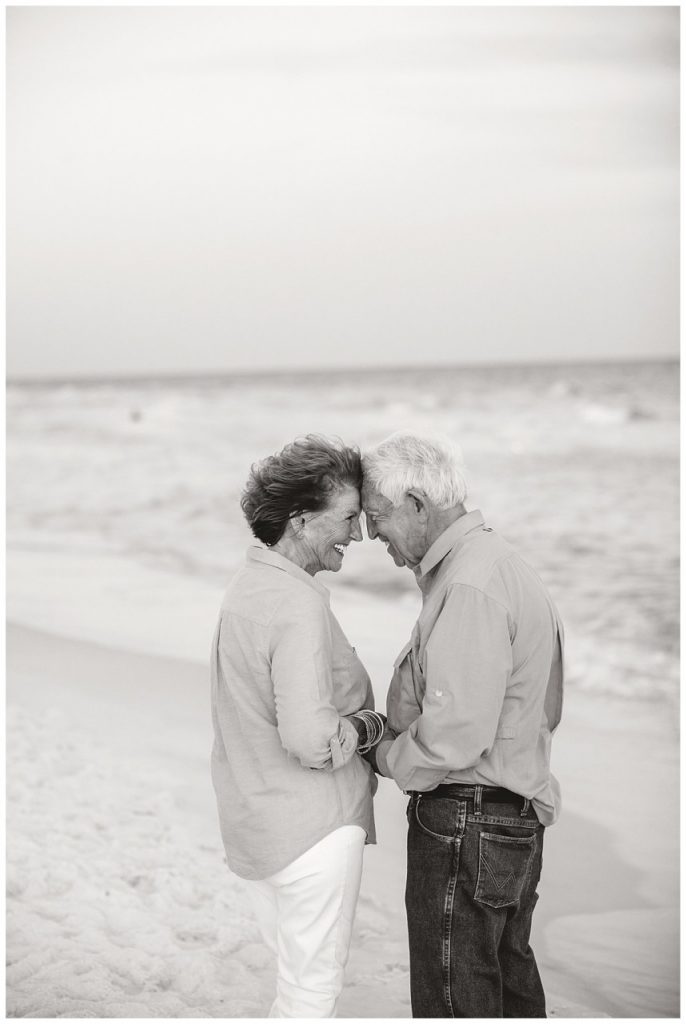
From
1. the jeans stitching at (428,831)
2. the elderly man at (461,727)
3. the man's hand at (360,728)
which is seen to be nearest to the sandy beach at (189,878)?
the elderly man at (461,727)

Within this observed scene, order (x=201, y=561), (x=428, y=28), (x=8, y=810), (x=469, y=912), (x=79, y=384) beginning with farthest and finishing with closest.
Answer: (x=79, y=384)
(x=201, y=561)
(x=428, y=28)
(x=8, y=810)
(x=469, y=912)

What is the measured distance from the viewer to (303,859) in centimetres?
202

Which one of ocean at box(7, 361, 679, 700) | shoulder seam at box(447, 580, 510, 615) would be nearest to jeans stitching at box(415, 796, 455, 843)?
shoulder seam at box(447, 580, 510, 615)

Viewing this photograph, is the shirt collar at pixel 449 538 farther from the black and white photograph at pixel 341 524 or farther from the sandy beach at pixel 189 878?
the sandy beach at pixel 189 878

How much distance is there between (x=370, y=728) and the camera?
2062 millimetres

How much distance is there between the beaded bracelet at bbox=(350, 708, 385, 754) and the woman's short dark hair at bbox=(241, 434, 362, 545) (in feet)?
1.35

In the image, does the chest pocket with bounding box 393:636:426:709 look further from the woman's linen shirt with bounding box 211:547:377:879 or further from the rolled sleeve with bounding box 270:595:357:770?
the rolled sleeve with bounding box 270:595:357:770

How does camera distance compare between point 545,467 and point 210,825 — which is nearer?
point 210,825

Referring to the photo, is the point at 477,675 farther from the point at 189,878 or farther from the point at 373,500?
the point at 189,878

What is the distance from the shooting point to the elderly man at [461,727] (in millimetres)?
1933

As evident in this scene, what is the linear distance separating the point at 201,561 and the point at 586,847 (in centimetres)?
695

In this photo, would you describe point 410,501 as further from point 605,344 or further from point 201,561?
point 605,344

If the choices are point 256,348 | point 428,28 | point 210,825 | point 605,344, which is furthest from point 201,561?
point 605,344

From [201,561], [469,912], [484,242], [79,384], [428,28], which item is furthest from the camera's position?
[79,384]
